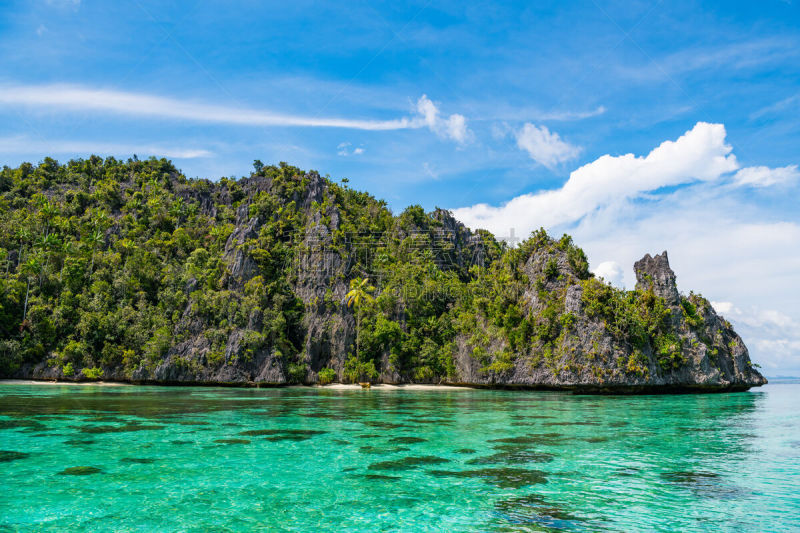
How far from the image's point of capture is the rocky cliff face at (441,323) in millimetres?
50844

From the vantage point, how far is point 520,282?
60.8 m

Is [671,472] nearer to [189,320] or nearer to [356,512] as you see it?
[356,512]

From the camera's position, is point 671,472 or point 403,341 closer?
point 671,472

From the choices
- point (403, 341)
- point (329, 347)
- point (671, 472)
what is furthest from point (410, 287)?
point (671, 472)

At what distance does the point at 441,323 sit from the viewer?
67750 millimetres

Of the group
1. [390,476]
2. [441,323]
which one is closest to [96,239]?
[441,323]

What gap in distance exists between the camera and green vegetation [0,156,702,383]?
56.2 meters

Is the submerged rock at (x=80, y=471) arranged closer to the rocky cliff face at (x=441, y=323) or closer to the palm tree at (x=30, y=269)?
the rocky cliff face at (x=441, y=323)

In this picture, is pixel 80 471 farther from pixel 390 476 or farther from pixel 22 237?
pixel 22 237

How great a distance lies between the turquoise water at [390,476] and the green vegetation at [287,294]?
34.9 meters

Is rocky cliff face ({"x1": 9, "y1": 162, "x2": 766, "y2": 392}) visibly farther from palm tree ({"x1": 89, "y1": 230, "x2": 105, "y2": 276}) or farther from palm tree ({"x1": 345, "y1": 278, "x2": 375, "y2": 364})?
palm tree ({"x1": 89, "y1": 230, "x2": 105, "y2": 276})

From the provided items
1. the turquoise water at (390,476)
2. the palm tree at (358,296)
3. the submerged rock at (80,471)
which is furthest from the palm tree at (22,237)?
the submerged rock at (80,471)

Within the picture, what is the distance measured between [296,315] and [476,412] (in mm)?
44815

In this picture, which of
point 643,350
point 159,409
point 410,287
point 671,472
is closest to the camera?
point 671,472
